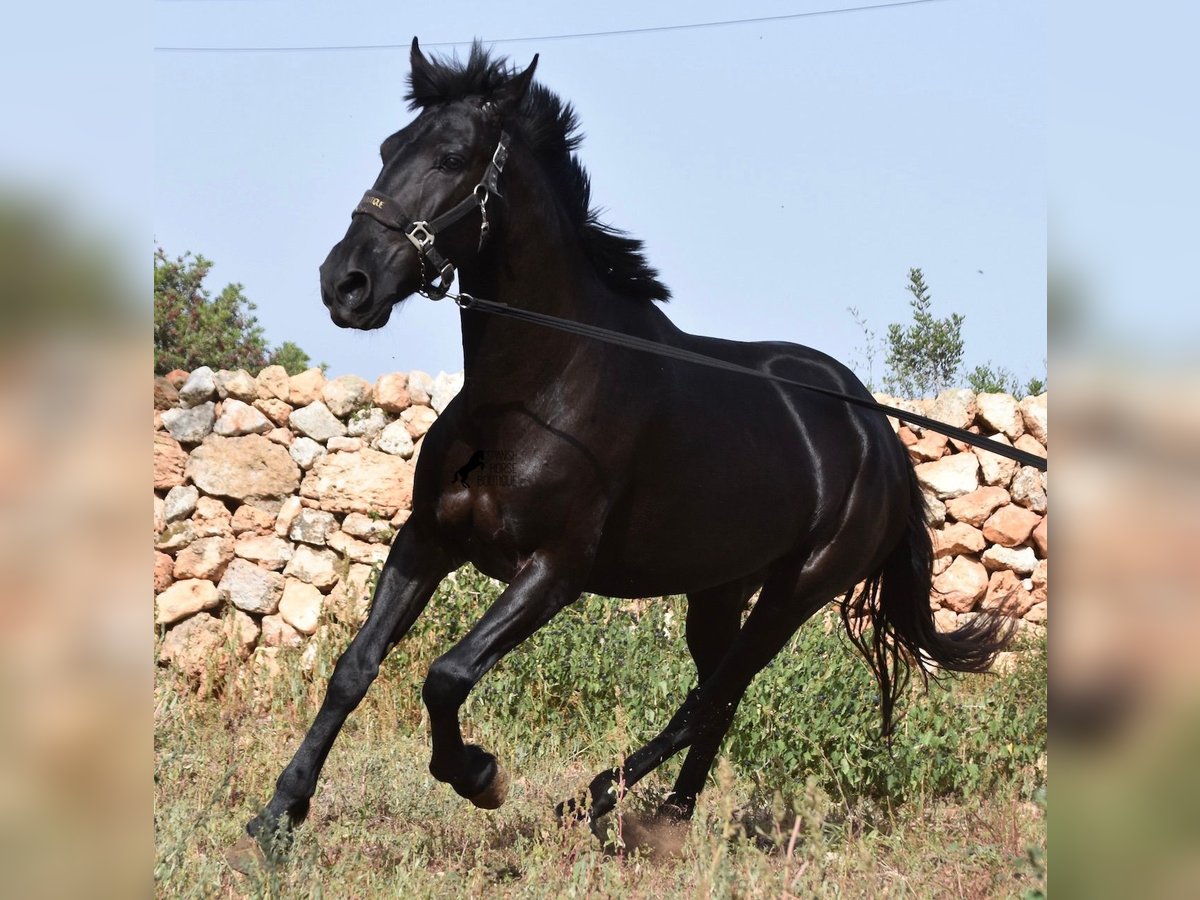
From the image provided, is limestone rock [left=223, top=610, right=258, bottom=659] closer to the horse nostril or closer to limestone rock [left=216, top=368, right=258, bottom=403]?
limestone rock [left=216, top=368, right=258, bottom=403]

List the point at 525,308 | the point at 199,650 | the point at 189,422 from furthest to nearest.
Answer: the point at 189,422 → the point at 199,650 → the point at 525,308

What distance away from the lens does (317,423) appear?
8211 mm

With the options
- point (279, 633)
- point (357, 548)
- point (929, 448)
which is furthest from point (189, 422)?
point (929, 448)

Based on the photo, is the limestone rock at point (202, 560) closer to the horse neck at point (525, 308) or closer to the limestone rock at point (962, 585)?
the horse neck at point (525, 308)

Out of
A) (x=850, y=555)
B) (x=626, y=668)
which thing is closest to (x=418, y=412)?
(x=626, y=668)

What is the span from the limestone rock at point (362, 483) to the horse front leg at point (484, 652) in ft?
13.1

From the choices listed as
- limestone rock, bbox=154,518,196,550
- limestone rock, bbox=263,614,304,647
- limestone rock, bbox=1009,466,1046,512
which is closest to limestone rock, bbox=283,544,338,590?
limestone rock, bbox=263,614,304,647

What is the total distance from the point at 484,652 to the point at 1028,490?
5.94m

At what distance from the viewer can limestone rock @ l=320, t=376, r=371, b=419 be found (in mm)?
8258

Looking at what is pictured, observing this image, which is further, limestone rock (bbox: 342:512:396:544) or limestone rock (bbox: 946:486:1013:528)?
limestone rock (bbox: 946:486:1013:528)

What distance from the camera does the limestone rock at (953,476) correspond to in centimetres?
880

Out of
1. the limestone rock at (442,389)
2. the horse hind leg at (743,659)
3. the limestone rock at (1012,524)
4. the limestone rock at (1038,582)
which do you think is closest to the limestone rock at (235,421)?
the limestone rock at (442,389)

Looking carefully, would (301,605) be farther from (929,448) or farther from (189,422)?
(929,448)

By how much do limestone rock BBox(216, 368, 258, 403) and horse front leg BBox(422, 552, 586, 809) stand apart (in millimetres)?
4743
